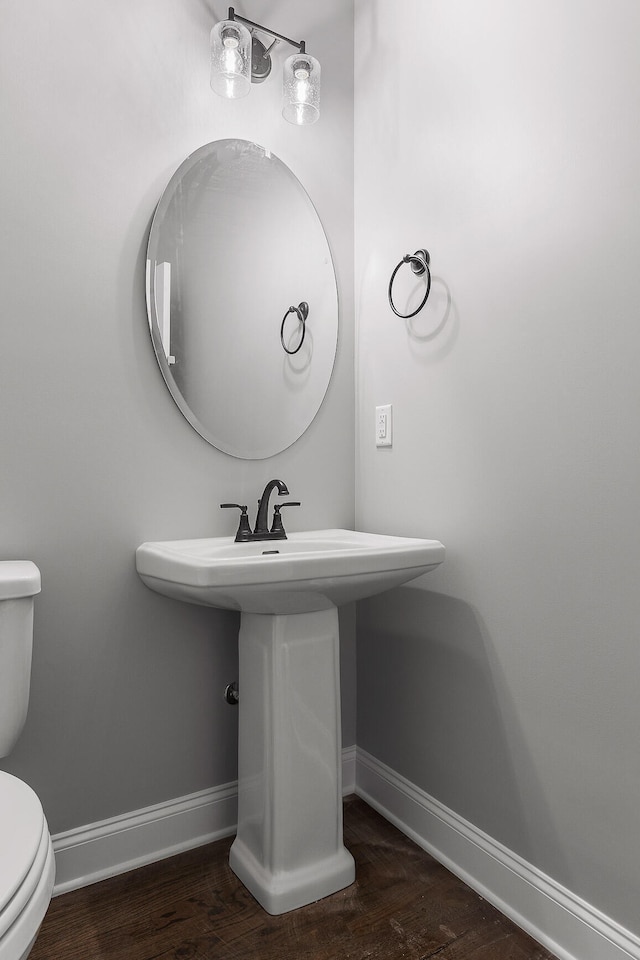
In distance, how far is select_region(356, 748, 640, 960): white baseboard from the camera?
3.77ft

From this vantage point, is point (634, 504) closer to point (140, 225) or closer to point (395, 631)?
point (395, 631)

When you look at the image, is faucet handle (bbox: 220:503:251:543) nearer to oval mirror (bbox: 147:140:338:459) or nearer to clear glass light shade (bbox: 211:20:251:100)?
oval mirror (bbox: 147:140:338:459)

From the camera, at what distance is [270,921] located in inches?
51.4

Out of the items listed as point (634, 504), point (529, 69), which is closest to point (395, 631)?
point (634, 504)

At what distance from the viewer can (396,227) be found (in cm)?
173

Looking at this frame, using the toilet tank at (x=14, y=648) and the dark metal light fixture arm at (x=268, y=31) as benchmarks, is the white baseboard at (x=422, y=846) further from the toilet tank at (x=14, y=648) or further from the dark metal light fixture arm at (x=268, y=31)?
the dark metal light fixture arm at (x=268, y=31)

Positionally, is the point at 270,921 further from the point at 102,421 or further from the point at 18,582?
the point at 102,421

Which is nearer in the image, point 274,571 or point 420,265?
point 274,571

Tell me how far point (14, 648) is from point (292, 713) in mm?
599

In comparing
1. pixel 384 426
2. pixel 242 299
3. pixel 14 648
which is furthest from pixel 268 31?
pixel 14 648

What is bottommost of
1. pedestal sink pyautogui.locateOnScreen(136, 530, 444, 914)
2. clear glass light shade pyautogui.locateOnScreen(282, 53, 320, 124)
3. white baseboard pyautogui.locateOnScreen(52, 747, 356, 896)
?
white baseboard pyautogui.locateOnScreen(52, 747, 356, 896)

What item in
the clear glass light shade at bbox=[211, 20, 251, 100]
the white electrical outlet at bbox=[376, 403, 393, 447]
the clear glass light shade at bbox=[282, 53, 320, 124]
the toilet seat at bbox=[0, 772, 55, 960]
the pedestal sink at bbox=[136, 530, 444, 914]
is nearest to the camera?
the toilet seat at bbox=[0, 772, 55, 960]

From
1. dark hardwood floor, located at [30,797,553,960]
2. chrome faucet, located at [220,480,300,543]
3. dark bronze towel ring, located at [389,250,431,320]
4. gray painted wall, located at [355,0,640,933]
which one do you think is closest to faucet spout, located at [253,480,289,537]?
chrome faucet, located at [220,480,300,543]

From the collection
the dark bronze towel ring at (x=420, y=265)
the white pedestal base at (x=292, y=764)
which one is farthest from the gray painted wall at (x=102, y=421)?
A: the dark bronze towel ring at (x=420, y=265)
